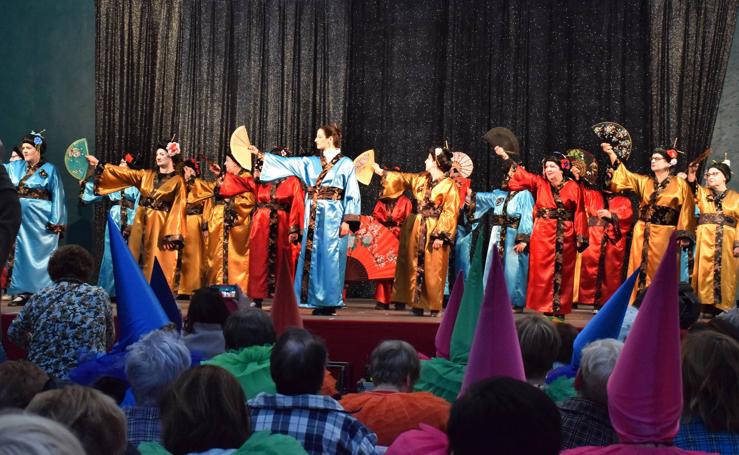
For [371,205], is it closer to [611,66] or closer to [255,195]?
[255,195]

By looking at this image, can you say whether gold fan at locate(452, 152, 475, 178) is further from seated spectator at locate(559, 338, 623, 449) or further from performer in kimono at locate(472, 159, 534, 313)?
seated spectator at locate(559, 338, 623, 449)

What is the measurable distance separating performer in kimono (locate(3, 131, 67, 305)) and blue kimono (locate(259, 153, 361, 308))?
2.67 m

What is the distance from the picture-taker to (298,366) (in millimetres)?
2768

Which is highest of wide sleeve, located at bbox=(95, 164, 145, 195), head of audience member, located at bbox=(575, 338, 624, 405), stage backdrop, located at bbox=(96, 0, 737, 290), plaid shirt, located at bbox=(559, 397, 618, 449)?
stage backdrop, located at bbox=(96, 0, 737, 290)

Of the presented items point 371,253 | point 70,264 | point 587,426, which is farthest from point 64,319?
point 371,253

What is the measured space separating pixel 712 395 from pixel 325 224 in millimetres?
6791

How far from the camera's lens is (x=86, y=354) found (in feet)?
13.2

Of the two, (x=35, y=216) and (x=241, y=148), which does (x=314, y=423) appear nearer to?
(x=241, y=148)

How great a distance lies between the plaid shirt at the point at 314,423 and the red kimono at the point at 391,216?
28.1 feet

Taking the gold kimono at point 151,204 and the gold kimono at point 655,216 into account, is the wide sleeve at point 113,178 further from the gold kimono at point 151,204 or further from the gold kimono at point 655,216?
the gold kimono at point 655,216

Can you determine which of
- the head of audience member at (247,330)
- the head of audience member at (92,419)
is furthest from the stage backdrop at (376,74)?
the head of audience member at (92,419)

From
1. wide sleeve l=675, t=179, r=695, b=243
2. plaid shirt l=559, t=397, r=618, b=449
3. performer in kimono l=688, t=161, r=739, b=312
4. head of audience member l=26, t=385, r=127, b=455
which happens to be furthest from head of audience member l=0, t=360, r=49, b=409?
performer in kimono l=688, t=161, r=739, b=312

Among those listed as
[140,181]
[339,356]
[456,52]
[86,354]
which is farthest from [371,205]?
[86,354]

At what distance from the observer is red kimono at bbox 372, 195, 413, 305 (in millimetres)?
11344
